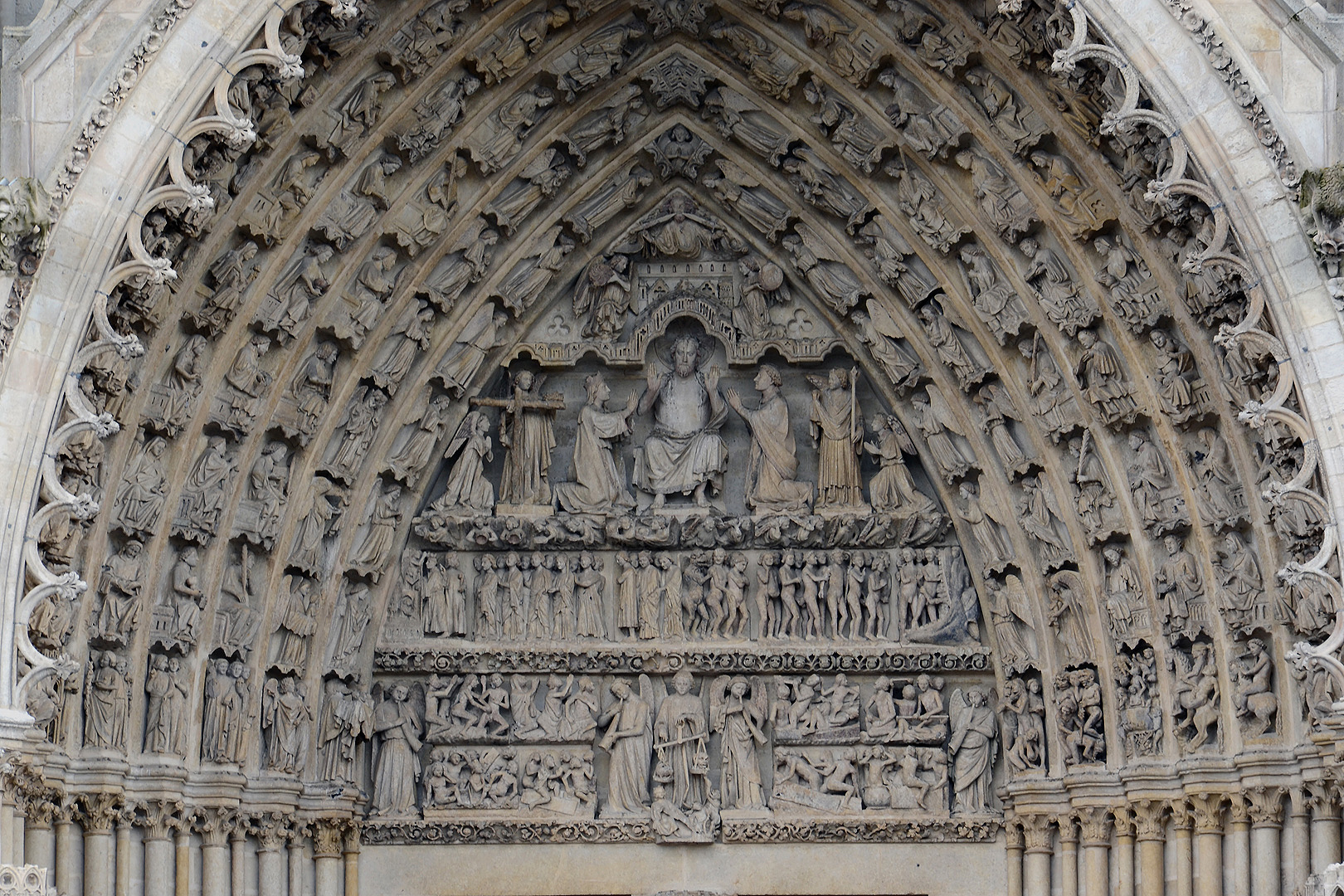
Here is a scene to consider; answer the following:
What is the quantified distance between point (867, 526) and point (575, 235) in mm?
2664

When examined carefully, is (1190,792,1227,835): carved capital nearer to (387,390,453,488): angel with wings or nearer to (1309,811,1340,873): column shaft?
(1309,811,1340,873): column shaft

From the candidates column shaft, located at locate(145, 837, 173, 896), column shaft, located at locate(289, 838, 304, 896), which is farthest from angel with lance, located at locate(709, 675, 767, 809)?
column shaft, located at locate(145, 837, 173, 896)

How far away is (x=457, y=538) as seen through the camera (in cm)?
1491

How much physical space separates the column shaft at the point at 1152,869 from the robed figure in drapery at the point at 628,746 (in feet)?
10.2

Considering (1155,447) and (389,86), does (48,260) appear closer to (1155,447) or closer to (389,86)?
(389,86)

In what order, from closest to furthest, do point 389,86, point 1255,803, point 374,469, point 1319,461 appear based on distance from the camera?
1. point 1319,461
2. point 1255,803
3. point 389,86
4. point 374,469

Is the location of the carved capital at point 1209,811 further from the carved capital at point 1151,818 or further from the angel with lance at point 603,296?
the angel with lance at point 603,296

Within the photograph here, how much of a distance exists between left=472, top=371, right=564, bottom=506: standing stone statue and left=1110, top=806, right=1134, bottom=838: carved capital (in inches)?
162

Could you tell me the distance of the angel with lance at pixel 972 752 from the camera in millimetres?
14547

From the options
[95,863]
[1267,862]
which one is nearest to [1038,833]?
[1267,862]

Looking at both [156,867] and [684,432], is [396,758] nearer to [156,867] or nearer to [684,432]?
[156,867]

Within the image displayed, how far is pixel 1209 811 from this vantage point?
512 inches

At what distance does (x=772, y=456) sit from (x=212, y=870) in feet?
14.3

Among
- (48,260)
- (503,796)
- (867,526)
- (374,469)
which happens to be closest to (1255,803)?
(867,526)
